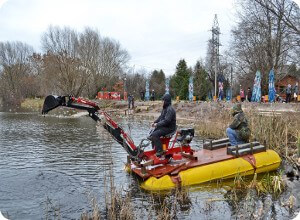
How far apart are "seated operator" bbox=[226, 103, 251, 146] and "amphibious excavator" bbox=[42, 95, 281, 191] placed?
0.33 m

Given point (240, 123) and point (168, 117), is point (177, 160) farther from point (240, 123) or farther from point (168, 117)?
point (240, 123)

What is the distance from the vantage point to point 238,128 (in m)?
9.28

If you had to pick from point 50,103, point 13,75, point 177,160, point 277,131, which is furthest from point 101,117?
point 13,75

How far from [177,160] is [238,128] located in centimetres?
226

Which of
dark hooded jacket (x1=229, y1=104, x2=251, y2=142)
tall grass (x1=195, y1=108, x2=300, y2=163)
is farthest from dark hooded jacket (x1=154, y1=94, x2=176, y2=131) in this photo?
tall grass (x1=195, y1=108, x2=300, y2=163)

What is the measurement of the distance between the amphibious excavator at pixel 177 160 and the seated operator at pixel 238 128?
0.33 metres

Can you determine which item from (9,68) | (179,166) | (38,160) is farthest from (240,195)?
(9,68)

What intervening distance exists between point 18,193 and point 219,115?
11.7 metres

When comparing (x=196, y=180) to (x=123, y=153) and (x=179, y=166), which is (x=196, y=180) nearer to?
(x=179, y=166)

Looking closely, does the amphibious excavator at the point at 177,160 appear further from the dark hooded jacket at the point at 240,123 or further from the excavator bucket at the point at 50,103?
the dark hooded jacket at the point at 240,123

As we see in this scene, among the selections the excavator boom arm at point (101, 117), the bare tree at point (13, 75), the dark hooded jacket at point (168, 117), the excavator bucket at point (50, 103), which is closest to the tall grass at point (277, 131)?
the dark hooded jacket at point (168, 117)

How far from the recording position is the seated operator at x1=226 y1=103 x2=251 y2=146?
912 cm

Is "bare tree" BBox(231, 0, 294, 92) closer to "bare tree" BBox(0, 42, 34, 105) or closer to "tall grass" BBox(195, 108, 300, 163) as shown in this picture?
"tall grass" BBox(195, 108, 300, 163)

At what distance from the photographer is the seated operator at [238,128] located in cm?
912
